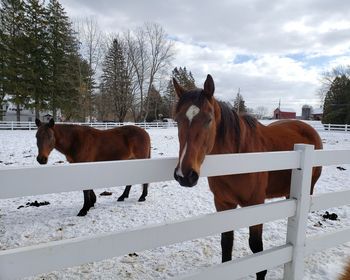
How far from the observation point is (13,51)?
1147 inches

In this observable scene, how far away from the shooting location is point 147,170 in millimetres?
1684

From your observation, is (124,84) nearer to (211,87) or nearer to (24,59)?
(24,59)

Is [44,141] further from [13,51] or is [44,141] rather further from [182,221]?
[13,51]

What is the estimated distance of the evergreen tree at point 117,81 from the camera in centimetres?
3838

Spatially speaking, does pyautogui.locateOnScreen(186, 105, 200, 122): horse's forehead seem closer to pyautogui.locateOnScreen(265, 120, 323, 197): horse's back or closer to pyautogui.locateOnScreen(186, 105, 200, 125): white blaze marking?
pyautogui.locateOnScreen(186, 105, 200, 125): white blaze marking

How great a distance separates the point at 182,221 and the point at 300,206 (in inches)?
44.0

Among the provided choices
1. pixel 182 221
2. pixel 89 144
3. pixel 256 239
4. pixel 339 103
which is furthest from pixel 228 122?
pixel 339 103

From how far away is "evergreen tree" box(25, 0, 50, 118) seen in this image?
29.9 meters

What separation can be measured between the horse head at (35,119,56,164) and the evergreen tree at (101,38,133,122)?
3381 cm

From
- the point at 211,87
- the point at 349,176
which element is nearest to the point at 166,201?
the point at 211,87

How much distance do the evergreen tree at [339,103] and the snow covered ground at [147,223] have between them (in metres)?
36.4

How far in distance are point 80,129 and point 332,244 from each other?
4.69 m

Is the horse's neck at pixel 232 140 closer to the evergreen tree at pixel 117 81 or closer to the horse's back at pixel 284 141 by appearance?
the horse's back at pixel 284 141

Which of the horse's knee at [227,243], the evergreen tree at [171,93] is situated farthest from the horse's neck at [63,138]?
the evergreen tree at [171,93]
